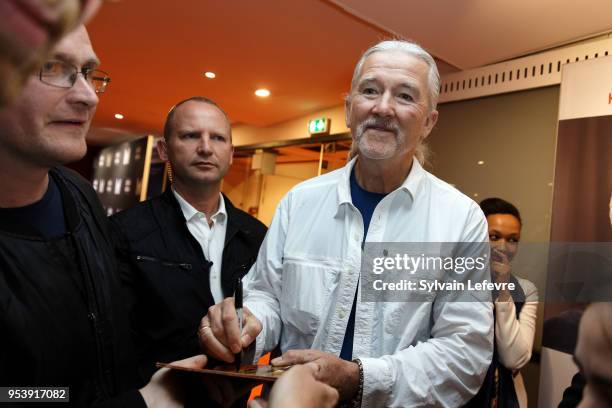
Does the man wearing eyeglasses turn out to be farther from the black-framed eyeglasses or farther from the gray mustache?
the gray mustache

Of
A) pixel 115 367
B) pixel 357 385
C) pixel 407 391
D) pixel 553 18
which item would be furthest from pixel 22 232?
pixel 553 18

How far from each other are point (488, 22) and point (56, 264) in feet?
8.76

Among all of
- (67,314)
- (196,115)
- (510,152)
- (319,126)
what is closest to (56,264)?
(67,314)

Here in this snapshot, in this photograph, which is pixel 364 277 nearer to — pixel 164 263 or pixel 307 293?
pixel 307 293

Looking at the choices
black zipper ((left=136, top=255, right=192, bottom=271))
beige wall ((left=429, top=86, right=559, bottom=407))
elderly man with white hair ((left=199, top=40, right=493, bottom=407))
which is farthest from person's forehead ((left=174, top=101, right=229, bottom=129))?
beige wall ((left=429, top=86, right=559, bottom=407))

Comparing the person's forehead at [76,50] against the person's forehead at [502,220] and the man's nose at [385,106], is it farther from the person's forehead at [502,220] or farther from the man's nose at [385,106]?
the person's forehead at [502,220]

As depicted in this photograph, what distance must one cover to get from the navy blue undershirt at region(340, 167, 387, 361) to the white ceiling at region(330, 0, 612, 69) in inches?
63.4

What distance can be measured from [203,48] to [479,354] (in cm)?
369

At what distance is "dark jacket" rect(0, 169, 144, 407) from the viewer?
95 centimetres

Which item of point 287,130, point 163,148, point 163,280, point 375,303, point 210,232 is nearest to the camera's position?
point 375,303

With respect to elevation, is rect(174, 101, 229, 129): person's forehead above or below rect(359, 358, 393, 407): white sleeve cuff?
above

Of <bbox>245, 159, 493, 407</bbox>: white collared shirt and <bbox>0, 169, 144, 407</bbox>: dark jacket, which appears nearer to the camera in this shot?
<bbox>0, 169, 144, 407</bbox>: dark jacket

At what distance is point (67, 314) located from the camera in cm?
106

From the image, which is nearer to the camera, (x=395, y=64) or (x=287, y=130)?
(x=395, y=64)
